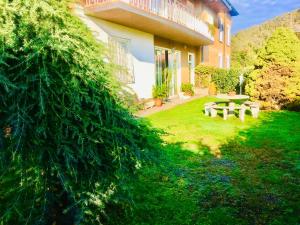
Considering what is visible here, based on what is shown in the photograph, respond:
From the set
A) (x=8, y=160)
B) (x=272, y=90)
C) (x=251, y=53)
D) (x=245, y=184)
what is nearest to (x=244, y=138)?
(x=245, y=184)

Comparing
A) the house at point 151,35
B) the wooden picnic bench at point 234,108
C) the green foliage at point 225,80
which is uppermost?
the house at point 151,35

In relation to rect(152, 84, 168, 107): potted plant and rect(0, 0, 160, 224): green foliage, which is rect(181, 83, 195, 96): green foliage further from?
rect(0, 0, 160, 224): green foliage

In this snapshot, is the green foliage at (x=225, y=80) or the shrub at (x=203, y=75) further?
the shrub at (x=203, y=75)

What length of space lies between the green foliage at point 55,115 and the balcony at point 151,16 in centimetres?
790

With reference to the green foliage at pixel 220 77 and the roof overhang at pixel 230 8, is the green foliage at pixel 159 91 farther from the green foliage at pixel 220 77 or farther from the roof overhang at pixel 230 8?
the roof overhang at pixel 230 8

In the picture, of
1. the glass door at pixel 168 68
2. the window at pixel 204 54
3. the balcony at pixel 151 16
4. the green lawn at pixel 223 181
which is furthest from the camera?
the window at pixel 204 54

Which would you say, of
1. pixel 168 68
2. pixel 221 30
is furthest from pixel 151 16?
pixel 221 30

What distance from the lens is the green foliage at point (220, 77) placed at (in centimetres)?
2061

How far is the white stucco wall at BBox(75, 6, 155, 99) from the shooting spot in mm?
12023

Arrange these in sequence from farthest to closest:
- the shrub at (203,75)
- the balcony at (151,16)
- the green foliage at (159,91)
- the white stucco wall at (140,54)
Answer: the shrub at (203,75) → the green foliage at (159,91) → the white stucco wall at (140,54) → the balcony at (151,16)

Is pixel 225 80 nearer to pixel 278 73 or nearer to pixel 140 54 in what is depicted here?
pixel 278 73

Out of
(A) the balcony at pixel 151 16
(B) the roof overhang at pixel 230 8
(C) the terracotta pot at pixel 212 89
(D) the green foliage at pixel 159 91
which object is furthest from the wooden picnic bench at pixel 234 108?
(B) the roof overhang at pixel 230 8

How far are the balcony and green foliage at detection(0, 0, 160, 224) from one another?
7.90 meters

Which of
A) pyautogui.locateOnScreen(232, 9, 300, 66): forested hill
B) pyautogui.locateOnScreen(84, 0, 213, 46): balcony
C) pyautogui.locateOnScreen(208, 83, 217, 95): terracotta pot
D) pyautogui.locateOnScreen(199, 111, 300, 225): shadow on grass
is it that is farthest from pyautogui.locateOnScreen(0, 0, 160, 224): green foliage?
pyautogui.locateOnScreen(232, 9, 300, 66): forested hill
